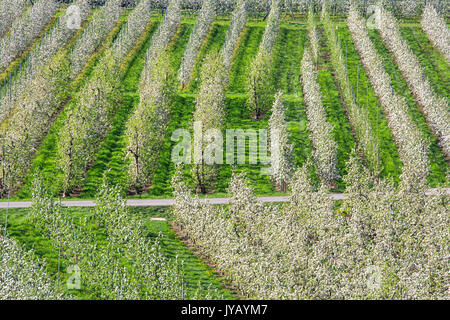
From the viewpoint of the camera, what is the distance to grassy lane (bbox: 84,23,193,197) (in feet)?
312

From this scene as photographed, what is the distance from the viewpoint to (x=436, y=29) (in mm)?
146750

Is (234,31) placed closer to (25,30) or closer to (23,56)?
(23,56)

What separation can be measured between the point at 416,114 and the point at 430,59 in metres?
28.3

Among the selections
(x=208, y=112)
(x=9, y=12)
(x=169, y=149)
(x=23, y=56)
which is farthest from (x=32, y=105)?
(x=9, y=12)

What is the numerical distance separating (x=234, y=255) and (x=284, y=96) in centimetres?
5958

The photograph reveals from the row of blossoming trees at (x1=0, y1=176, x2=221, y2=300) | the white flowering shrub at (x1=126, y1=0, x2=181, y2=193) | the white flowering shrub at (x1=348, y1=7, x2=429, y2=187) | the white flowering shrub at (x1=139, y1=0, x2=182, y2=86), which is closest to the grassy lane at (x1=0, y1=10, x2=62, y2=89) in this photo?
the white flowering shrub at (x1=139, y1=0, x2=182, y2=86)

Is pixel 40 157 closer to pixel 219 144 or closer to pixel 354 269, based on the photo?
pixel 219 144

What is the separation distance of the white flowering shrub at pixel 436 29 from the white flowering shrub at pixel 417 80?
0.65 metres

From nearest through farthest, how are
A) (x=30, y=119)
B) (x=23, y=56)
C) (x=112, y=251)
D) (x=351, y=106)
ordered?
1. (x=112, y=251)
2. (x=30, y=119)
3. (x=351, y=106)
4. (x=23, y=56)

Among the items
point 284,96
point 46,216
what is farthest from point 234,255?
point 284,96

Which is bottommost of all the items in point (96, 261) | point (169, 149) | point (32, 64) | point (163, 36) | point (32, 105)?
point (96, 261)

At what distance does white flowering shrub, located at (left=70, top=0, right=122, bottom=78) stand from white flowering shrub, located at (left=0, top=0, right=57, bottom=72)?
11.4 meters

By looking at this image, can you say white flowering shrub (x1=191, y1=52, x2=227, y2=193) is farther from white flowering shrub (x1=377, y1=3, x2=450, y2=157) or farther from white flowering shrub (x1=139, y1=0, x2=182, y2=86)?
white flowering shrub (x1=377, y1=3, x2=450, y2=157)

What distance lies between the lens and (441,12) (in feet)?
531
